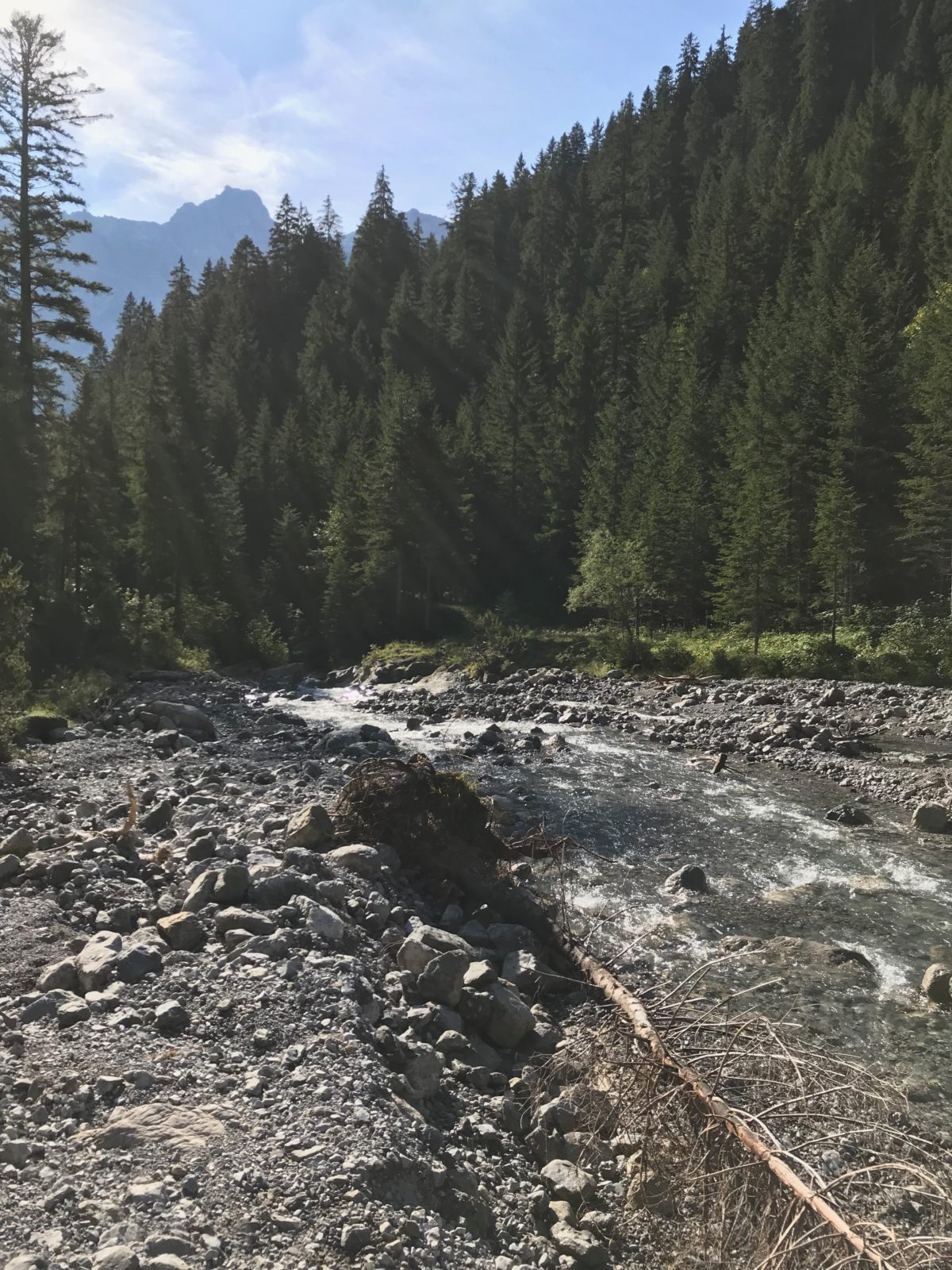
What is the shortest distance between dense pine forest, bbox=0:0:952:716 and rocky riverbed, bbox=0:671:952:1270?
945 cm

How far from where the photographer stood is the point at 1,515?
2648 centimetres

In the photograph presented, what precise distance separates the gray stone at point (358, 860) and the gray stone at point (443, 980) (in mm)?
Answer: 1968

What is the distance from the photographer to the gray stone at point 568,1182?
4.48 meters

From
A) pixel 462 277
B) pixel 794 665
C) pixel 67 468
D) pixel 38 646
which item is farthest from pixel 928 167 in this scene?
pixel 38 646

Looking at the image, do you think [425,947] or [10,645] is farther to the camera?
[10,645]

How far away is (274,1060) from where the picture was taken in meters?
4.67

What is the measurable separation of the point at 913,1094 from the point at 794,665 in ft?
76.4

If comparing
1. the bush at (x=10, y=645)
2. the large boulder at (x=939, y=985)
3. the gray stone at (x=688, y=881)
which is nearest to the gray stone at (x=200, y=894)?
the gray stone at (x=688, y=881)

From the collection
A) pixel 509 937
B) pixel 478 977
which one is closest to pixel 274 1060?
pixel 478 977

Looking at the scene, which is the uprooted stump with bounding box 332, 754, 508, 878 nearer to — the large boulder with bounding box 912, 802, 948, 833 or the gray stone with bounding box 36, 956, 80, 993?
the gray stone with bounding box 36, 956, 80, 993

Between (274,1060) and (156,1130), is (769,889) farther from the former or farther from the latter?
(156,1130)

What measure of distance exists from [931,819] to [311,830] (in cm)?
1021

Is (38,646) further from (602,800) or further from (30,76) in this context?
(30,76)

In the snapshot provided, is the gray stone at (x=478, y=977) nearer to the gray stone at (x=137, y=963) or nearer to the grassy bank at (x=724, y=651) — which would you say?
the gray stone at (x=137, y=963)
